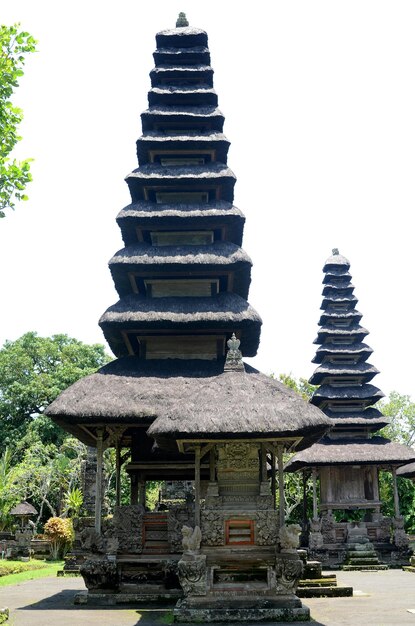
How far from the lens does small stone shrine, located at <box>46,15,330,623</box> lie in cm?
1252

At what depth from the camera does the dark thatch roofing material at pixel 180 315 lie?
17547 millimetres

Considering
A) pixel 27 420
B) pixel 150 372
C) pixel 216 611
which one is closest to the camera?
pixel 216 611

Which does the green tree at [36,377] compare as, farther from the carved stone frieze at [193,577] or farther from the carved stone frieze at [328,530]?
the carved stone frieze at [193,577]

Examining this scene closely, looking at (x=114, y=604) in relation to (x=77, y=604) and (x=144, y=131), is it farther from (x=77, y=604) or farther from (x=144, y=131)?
(x=144, y=131)

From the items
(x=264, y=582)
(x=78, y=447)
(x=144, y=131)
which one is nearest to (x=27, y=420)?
(x=78, y=447)

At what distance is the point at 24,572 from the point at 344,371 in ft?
60.7

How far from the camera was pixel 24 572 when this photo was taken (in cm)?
2458

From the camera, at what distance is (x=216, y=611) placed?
38.6 ft

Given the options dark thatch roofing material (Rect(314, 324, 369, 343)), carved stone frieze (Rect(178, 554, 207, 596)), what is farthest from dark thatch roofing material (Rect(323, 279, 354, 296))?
carved stone frieze (Rect(178, 554, 207, 596))

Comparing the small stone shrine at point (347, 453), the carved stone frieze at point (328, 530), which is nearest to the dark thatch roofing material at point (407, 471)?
the small stone shrine at point (347, 453)

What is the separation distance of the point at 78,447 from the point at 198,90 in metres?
24.3

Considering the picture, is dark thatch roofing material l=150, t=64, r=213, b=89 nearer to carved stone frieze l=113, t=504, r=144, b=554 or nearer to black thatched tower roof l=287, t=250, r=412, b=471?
carved stone frieze l=113, t=504, r=144, b=554

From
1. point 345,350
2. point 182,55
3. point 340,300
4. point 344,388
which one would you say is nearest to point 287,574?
point 182,55

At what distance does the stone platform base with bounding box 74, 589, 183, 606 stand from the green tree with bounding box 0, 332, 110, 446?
107ft
